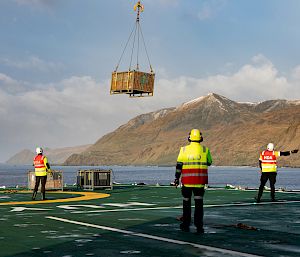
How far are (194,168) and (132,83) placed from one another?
79.6 feet

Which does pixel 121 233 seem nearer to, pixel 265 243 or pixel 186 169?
pixel 186 169

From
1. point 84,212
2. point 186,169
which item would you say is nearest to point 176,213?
point 84,212

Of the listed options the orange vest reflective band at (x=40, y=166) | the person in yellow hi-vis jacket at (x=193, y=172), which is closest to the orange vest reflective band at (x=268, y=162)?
the orange vest reflective band at (x=40, y=166)

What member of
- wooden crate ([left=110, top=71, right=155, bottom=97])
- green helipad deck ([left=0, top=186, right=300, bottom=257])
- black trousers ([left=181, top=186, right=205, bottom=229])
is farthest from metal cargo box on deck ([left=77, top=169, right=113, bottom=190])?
black trousers ([left=181, top=186, right=205, bottom=229])

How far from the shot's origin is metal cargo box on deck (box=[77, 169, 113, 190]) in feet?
102

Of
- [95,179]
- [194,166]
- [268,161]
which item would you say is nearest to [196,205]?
[194,166]

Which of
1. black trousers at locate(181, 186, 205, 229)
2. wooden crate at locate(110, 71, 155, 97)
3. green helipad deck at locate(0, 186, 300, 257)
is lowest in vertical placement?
green helipad deck at locate(0, 186, 300, 257)

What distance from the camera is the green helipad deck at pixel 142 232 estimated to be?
31.2ft

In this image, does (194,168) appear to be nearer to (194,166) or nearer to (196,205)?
(194,166)

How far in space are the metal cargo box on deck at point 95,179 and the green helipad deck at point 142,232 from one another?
494 inches

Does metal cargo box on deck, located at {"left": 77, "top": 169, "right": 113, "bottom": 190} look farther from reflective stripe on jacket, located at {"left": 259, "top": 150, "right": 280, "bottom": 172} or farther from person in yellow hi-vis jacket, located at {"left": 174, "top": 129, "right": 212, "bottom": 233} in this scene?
person in yellow hi-vis jacket, located at {"left": 174, "top": 129, "right": 212, "bottom": 233}

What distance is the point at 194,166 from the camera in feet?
40.4

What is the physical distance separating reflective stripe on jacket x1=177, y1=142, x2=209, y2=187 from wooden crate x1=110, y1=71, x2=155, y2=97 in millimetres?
24113

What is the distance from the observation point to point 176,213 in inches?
641
